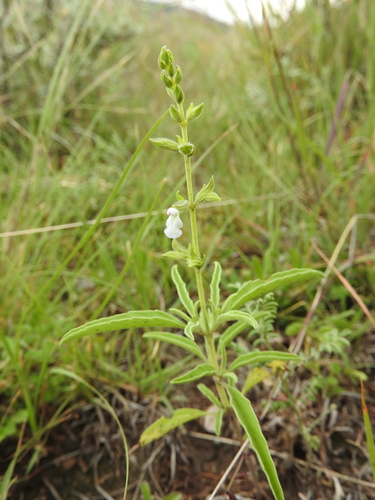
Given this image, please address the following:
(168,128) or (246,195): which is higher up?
(168,128)

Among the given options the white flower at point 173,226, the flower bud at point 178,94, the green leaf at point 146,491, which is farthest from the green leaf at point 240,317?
the green leaf at point 146,491

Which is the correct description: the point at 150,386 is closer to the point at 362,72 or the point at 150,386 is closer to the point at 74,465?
the point at 74,465

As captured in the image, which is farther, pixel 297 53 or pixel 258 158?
pixel 297 53

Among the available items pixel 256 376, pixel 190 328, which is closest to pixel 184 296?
pixel 190 328

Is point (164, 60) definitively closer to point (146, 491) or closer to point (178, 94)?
point (178, 94)

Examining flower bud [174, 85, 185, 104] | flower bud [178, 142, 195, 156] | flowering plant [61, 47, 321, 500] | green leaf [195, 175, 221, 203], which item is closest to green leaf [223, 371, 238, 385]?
flowering plant [61, 47, 321, 500]

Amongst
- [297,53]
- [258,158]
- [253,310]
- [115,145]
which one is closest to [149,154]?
[115,145]

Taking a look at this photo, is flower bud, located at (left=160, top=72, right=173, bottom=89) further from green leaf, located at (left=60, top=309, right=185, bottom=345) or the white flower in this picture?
green leaf, located at (left=60, top=309, right=185, bottom=345)
